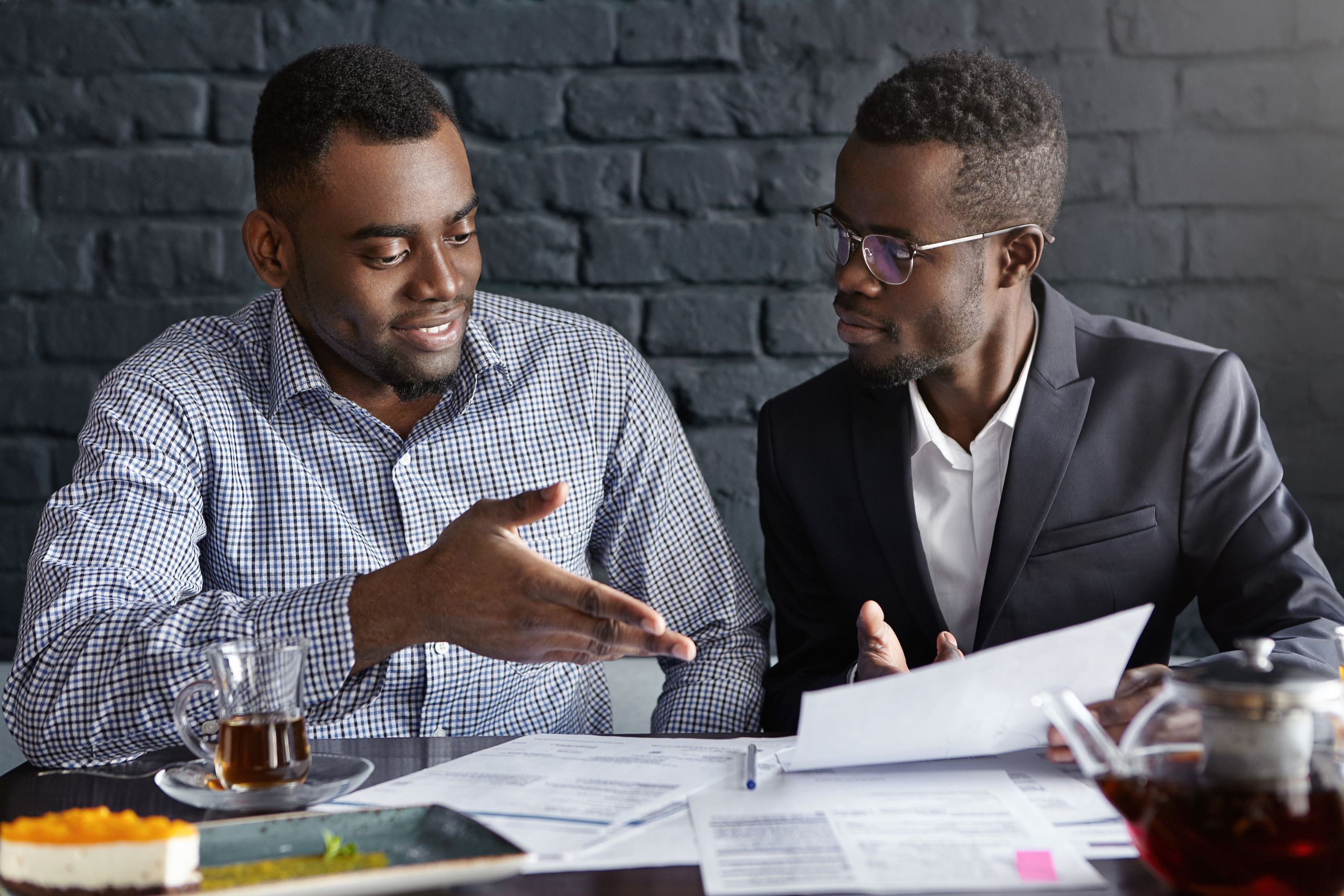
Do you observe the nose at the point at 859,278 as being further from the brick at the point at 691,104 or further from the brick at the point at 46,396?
the brick at the point at 46,396

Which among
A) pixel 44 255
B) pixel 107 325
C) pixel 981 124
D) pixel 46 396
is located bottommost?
pixel 46 396

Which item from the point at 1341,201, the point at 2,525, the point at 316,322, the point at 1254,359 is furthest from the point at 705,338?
the point at 2,525

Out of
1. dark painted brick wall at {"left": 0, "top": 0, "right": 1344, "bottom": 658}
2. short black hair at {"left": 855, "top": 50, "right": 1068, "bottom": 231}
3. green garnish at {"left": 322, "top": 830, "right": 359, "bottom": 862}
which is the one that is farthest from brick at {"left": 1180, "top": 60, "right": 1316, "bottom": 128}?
green garnish at {"left": 322, "top": 830, "right": 359, "bottom": 862}

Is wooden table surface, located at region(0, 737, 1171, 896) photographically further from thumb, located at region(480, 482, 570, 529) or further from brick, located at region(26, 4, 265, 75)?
brick, located at region(26, 4, 265, 75)

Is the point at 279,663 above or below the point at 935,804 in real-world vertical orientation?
above

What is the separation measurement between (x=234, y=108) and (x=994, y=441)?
120 centimetres

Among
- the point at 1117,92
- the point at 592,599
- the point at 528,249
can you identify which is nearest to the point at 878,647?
the point at 592,599

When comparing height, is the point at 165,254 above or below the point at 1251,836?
above

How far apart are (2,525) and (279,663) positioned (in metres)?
1.13

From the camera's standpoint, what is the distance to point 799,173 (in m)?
1.78

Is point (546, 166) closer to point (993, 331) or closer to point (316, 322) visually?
point (316, 322)

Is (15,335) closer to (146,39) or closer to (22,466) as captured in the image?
(22,466)

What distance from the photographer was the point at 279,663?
37.6 inches

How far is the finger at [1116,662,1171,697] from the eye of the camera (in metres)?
1.04
